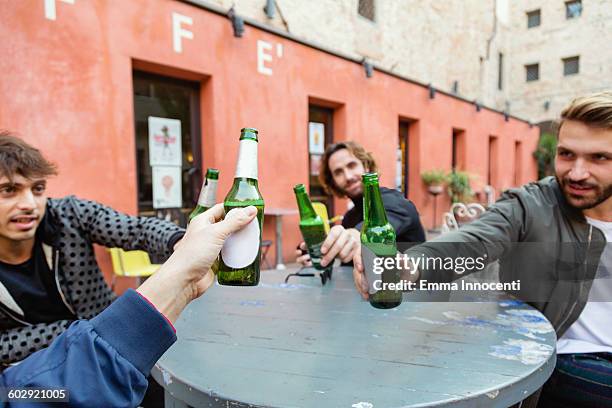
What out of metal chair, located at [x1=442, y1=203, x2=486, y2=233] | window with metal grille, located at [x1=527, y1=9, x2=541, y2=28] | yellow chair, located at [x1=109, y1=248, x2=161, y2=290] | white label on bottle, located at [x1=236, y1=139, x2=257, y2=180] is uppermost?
window with metal grille, located at [x1=527, y1=9, x2=541, y2=28]

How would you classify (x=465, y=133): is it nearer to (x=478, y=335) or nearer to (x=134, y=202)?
(x=134, y=202)

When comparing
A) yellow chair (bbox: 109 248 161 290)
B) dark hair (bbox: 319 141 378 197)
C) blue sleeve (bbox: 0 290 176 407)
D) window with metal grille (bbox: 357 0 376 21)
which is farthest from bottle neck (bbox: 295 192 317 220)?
window with metal grille (bbox: 357 0 376 21)

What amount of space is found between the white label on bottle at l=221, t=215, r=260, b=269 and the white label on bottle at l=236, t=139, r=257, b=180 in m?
0.11

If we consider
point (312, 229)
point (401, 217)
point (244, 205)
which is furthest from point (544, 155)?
point (244, 205)

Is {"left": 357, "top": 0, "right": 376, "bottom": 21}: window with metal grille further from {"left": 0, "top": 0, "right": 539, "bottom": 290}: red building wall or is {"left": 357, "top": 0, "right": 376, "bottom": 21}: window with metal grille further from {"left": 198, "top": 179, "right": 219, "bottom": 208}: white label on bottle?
{"left": 198, "top": 179, "right": 219, "bottom": 208}: white label on bottle

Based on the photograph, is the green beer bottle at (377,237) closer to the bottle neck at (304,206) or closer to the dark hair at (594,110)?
the bottle neck at (304,206)

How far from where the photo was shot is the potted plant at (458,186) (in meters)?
8.36

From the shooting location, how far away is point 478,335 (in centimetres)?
116

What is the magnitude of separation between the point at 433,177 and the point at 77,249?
7.32 meters

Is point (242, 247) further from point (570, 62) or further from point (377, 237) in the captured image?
point (570, 62)

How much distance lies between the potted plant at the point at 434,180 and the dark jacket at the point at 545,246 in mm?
6607

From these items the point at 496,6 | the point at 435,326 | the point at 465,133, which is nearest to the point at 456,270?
the point at 435,326

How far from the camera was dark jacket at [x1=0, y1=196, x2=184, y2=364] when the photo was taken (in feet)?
4.54

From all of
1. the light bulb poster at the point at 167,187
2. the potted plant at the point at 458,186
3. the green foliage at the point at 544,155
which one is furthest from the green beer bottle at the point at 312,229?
the green foliage at the point at 544,155
